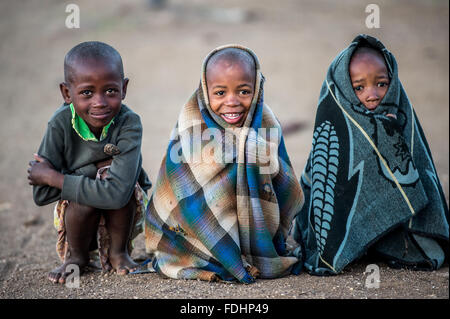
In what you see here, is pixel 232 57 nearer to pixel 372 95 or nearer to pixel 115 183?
pixel 372 95

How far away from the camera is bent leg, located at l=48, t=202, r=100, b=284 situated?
3.18 m

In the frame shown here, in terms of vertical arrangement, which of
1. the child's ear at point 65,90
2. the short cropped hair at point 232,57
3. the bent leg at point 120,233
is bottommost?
the bent leg at point 120,233

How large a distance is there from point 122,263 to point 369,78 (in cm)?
197

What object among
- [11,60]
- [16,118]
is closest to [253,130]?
[16,118]

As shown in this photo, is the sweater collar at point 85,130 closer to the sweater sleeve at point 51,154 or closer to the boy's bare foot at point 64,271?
the sweater sleeve at point 51,154

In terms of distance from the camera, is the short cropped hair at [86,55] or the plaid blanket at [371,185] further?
the plaid blanket at [371,185]

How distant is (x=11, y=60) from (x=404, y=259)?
11.5m

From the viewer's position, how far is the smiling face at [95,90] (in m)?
3.01

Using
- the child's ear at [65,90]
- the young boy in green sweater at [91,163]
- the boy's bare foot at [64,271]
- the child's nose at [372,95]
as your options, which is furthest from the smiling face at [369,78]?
the boy's bare foot at [64,271]

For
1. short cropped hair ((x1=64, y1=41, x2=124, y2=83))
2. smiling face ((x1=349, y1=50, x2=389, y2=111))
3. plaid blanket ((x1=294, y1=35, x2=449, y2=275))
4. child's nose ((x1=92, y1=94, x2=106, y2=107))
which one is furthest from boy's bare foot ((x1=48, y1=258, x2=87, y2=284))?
smiling face ((x1=349, y1=50, x2=389, y2=111))

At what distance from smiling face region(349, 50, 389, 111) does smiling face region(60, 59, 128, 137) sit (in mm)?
1457

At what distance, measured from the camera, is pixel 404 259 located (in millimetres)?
3209

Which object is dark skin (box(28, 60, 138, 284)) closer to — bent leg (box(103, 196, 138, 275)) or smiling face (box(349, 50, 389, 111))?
bent leg (box(103, 196, 138, 275))

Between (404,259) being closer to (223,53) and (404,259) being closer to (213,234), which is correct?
(213,234)
